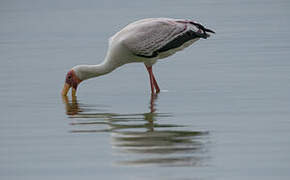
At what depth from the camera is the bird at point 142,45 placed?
15594mm

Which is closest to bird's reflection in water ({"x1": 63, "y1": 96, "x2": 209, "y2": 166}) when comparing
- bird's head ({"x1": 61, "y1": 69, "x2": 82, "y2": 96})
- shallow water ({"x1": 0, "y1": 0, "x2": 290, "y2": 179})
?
shallow water ({"x1": 0, "y1": 0, "x2": 290, "y2": 179})

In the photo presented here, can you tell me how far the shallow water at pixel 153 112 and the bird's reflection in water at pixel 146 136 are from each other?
13mm

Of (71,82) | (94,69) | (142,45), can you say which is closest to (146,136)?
(142,45)

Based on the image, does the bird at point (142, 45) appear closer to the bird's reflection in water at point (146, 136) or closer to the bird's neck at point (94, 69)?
the bird's neck at point (94, 69)

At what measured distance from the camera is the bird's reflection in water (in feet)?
32.9

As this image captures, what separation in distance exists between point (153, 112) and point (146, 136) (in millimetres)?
2070

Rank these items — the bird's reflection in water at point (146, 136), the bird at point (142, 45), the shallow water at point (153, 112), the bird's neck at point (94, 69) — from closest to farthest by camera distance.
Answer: the shallow water at point (153, 112) → the bird's reflection in water at point (146, 136) → the bird at point (142, 45) → the bird's neck at point (94, 69)

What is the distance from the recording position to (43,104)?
14.8 meters

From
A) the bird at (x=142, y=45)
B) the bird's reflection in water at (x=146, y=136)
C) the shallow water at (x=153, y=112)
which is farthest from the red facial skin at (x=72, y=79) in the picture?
the bird's reflection in water at (x=146, y=136)

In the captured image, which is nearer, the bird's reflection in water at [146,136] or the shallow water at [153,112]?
the shallow water at [153,112]

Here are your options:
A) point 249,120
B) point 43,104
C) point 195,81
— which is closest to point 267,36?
point 195,81

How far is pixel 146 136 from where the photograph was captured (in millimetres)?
11484

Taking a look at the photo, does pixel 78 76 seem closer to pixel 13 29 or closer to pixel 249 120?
pixel 249 120

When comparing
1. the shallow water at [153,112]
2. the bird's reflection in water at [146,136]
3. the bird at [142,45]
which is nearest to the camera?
the shallow water at [153,112]
